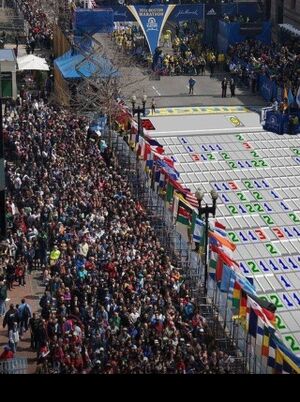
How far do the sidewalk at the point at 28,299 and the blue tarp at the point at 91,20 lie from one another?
26.6m

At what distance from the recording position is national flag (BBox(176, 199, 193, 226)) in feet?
80.5

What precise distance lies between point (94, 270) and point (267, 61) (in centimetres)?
3396

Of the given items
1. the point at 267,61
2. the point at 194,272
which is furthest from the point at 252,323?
the point at 267,61

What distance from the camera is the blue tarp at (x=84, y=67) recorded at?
4256 cm

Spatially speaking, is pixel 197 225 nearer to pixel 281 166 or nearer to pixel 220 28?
pixel 281 166

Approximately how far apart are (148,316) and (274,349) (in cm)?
298

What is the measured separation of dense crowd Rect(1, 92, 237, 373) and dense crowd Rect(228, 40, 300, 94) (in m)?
18.5

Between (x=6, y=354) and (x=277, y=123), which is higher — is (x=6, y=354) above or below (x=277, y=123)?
above

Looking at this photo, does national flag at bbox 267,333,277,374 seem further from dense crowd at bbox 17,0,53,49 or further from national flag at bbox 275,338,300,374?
dense crowd at bbox 17,0,53,49

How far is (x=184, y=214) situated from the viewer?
2489cm

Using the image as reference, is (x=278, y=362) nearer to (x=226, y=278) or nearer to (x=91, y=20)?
(x=226, y=278)

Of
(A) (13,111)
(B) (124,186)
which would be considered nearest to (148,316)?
(B) (124,186)

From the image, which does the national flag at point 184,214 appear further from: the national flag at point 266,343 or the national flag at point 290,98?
the national flag at point 290,98

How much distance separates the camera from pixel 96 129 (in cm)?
3806
